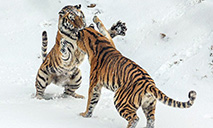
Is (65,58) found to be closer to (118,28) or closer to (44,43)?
(44,43)

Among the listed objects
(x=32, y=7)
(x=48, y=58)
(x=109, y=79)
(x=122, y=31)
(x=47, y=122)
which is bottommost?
(x=47, y=122)

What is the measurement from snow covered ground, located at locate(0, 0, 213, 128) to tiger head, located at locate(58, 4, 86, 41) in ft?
3.85

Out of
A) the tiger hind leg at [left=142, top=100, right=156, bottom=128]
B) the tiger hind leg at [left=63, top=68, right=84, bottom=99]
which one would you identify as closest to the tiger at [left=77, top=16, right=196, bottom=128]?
the tiger hind leg at [left=142, top=100, right=156, bottom=128]

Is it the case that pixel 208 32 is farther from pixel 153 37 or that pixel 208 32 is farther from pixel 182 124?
pixel 182 124

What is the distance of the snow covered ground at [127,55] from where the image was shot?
5590 millimetres

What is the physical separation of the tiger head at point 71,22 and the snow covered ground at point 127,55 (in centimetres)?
117

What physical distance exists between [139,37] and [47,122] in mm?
4077

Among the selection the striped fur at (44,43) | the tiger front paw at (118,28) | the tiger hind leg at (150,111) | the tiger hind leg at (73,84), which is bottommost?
the tiger hind leg at (150,111)

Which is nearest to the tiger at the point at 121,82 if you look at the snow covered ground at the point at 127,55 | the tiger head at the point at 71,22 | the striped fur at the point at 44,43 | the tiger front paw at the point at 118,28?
the tiger head at the point at 71,22

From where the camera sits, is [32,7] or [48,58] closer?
[48,58]

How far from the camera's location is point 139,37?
28.5 feet

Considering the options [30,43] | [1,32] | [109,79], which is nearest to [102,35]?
[109,79]

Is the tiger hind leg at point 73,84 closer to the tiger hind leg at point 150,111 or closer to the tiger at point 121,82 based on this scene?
the tiger at point 121,82

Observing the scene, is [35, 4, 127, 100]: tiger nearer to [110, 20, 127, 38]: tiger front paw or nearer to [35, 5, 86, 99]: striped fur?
[35, 5, 86, 99]: striped fur
